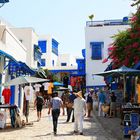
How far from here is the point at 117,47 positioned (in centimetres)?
2564

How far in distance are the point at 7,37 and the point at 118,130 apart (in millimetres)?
12374

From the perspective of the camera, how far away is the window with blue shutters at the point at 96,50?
145 ft

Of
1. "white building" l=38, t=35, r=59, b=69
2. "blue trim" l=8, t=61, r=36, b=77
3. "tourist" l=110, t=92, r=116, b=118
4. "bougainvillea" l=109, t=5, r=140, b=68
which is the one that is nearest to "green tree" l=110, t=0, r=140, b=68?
"bougainvillea" l=109, t=5, r=140, b=68

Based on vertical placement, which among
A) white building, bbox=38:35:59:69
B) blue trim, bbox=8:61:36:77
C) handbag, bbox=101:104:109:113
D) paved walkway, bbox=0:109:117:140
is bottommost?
paved walkway, bbox=0:109:117:140

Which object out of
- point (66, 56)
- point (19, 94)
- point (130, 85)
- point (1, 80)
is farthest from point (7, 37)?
point (66, 56)

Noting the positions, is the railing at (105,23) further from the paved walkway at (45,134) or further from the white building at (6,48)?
the paved walkway at (45,134)

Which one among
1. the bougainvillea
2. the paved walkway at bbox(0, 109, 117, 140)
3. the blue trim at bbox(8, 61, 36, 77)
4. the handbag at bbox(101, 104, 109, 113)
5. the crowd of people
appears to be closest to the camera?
the paved walkway at bbox(0, 109, 117, 140)

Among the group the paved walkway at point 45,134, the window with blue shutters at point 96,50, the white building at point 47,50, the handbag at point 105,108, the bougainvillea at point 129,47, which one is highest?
the white building at point 47,50

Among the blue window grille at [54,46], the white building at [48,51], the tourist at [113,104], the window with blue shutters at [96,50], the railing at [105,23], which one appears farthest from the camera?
the blue window grille at [54,46]

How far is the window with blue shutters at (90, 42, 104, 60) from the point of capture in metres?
44.3

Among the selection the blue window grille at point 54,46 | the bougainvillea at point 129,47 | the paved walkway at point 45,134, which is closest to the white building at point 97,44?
the bougainvillea at point 129,47

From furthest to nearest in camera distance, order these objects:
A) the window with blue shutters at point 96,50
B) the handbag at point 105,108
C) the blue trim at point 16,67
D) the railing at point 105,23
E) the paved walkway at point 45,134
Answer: the railing at point 105,23
the window with blue shutters at point 96,50
the blue trim at point 16,67
the handbag at point 105,108
the paved walkway at point 45,134

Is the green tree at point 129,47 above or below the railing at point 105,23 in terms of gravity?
below

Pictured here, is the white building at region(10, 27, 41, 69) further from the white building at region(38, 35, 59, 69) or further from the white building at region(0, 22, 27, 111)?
the white building at region(38, 35, 59, 69)
